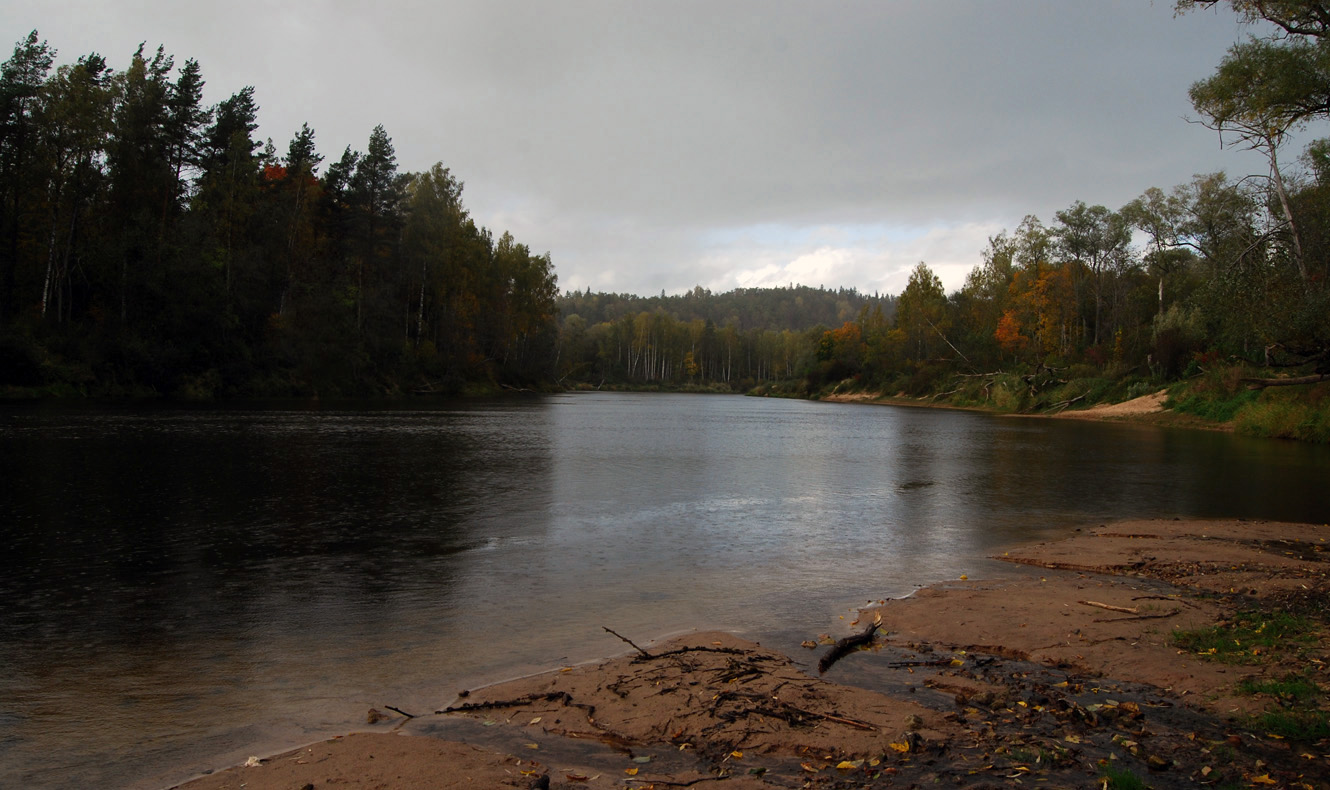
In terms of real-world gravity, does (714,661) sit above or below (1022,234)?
below

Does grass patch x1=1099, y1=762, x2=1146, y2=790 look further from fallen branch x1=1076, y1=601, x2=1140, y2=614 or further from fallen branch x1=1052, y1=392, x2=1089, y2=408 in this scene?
fallen branch x1=1052, y1=392, x2=1089, y2=408

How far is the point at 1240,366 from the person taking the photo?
38.3 meters

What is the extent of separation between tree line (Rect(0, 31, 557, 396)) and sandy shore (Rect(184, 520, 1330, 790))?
47314 mm

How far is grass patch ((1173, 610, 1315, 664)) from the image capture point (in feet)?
20.0

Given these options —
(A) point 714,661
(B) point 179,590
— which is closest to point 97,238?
(B) point 179,590

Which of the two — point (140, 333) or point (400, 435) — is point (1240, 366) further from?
point (140, 333)

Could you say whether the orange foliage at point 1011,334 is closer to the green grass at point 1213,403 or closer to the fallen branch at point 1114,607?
the green grass at point 1213,403

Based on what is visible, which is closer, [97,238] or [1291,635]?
[1291,635]

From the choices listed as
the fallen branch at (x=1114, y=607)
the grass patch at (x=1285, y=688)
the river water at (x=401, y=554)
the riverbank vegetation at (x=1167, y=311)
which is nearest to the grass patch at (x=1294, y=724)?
the grass patch at (x=1285, y=688)

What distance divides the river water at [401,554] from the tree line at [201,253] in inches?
1016

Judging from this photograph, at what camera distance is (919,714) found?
5070mm

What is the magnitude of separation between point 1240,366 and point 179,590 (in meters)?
45.5

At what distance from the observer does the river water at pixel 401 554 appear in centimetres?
557

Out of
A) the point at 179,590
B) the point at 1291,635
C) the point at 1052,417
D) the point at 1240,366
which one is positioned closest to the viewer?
the point at 1291,635
